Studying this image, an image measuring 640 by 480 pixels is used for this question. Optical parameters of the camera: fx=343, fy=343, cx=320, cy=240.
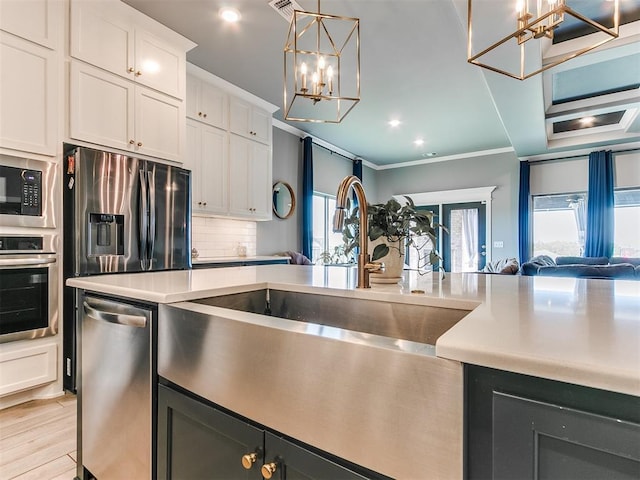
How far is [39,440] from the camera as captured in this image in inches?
74.7

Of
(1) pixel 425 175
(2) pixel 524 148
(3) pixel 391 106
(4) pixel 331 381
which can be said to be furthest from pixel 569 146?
(4) pixel 331 381

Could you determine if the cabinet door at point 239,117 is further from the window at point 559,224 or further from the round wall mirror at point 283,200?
the window at point 559,224

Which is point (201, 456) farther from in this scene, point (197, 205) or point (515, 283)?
point (197, 205)

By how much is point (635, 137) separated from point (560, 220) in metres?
1.68

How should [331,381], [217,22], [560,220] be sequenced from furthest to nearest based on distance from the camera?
[560,220], [217,22], [331,381]

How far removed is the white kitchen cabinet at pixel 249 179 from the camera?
4.19 metres

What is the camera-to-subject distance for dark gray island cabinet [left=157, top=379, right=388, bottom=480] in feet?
2.36

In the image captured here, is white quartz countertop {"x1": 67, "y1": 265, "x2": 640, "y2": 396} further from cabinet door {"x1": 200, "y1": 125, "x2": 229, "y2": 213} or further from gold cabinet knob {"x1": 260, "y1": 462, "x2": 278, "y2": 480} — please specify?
cabinet door {"x1": 200, "y1": 125, "x2": 229, "y2": 213}

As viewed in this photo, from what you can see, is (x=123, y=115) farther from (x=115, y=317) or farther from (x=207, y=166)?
(x=115, y=317)

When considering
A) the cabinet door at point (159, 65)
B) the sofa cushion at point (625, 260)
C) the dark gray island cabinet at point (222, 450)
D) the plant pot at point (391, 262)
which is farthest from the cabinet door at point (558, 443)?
the sofa cushion at point (625, 260)

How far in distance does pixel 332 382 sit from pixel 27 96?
277 cm

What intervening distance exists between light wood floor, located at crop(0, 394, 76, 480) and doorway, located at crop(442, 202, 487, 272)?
260 inches

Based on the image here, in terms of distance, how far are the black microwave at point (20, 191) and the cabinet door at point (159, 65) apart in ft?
3.76

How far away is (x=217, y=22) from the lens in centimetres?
293
